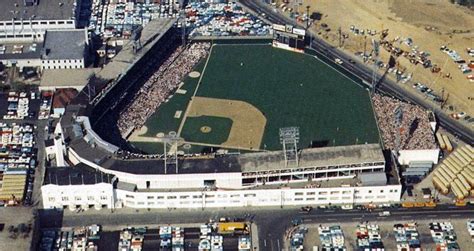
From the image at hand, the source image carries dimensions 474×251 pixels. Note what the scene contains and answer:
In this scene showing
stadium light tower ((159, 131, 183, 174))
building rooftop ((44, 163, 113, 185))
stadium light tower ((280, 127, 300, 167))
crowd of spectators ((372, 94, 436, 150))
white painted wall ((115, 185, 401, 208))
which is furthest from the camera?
crowd of spectators ((372, 94, 436, 150))

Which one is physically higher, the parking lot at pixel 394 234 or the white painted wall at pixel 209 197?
the white painted wall at pixel 209 197

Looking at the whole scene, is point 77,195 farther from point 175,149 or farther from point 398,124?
point 398,124

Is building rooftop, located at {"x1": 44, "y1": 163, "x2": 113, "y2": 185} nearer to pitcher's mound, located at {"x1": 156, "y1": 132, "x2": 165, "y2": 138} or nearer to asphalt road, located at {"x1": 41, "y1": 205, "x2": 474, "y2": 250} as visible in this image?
asphalt road, located at {"x1": 41, "y1": 205, "x2": 474, "y2": 250}

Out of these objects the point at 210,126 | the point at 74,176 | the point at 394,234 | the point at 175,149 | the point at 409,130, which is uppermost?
the point at 175,149

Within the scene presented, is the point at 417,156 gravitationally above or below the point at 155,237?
above

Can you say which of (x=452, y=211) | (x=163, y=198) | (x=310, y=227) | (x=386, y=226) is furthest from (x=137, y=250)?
(x=452, y=211)

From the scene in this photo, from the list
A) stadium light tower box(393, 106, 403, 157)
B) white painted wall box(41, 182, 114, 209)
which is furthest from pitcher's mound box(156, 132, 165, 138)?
stadium light tower box(393, 106, 403, 157)

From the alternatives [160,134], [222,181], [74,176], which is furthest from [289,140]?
[74,176]

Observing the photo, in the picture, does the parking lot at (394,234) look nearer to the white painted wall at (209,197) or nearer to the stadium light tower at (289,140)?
the white painted wall at (209,197)

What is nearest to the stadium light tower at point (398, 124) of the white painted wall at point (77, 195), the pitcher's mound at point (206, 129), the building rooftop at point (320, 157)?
the building rooftop at point (320, 157)
